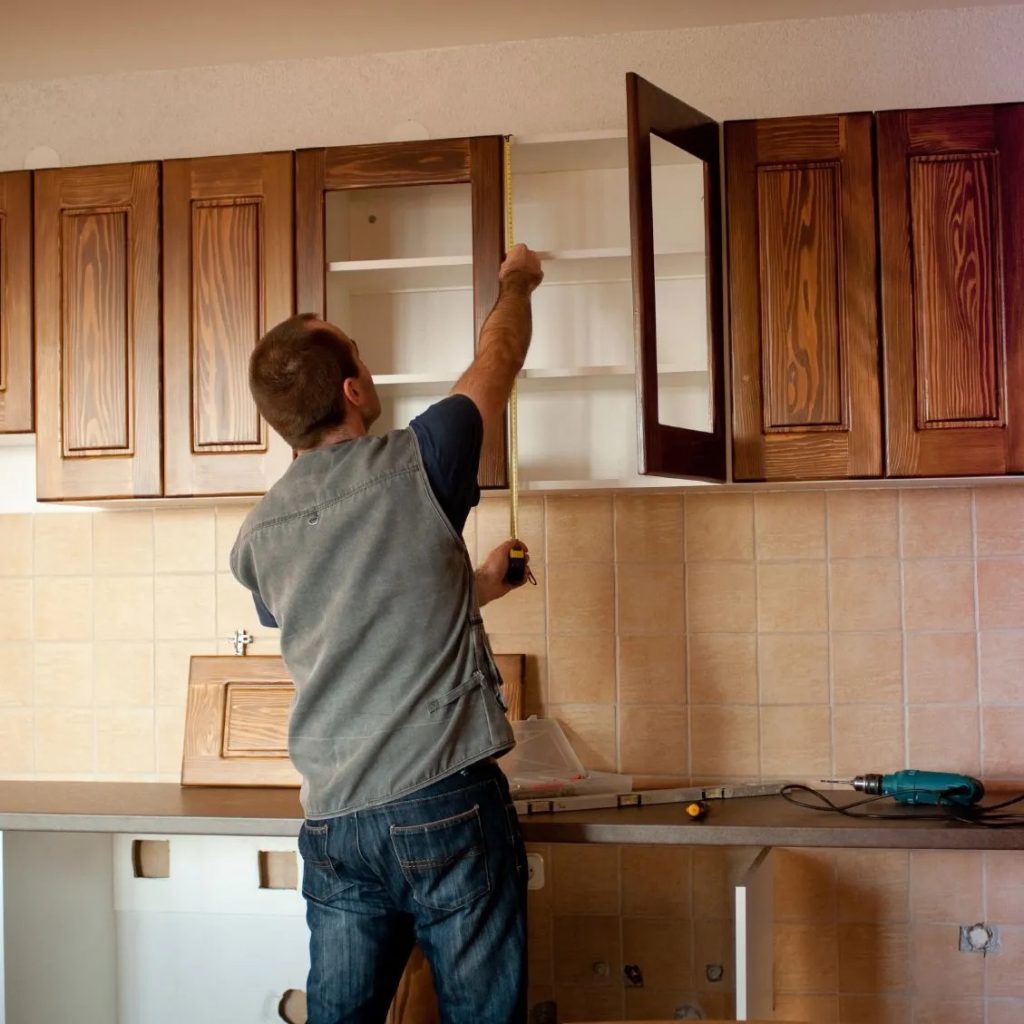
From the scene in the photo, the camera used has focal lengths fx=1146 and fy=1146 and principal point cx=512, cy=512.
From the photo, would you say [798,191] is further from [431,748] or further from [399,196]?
[431,748]

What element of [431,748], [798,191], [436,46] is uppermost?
[436,46]

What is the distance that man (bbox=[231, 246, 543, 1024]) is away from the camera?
1.67 m

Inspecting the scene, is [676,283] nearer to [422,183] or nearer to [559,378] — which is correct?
[559,378]

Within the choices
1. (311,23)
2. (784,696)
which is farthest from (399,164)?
(784,696)

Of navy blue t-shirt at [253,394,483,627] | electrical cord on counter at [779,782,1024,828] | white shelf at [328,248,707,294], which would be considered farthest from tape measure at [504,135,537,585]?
electrical cord on counter at [779,782,1024,828]

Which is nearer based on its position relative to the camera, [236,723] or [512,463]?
[512,463]

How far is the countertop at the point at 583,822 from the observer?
196 centimetres

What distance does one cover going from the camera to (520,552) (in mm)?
2035

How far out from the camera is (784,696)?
8.17 ft

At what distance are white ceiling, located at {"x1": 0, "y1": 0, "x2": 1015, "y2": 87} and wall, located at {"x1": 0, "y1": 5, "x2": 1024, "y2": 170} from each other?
0.04 m

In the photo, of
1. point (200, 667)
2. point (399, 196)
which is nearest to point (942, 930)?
point (200, 667)

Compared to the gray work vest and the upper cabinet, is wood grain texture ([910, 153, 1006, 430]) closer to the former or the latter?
the gray work vest

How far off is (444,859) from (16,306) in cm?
158

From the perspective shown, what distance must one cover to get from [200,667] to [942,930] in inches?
68.2
